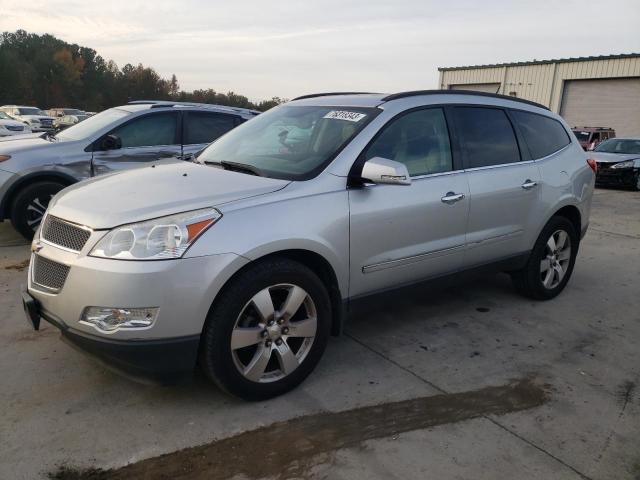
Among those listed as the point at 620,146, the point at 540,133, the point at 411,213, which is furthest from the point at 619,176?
the point at 411,213

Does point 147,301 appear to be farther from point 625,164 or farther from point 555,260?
point 625,164

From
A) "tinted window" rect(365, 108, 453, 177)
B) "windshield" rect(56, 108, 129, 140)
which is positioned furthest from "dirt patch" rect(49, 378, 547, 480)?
"windshield" rect(56, 108, 129, 140)

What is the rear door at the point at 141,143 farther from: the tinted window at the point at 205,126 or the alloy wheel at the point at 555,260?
the alloy wheel at the point at 555,260

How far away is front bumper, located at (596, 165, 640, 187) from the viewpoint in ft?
47.6

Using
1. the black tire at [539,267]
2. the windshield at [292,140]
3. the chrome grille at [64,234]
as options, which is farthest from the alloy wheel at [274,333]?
the black tire at [539,267]

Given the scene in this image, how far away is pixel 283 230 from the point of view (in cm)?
288

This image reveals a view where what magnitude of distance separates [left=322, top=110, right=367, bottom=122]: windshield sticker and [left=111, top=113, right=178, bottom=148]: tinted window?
3606 mm

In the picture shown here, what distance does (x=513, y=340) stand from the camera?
4.03 meters

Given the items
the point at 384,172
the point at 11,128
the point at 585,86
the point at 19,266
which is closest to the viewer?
the point at 384,172

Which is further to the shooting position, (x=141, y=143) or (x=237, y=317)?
(x=141, y=143)

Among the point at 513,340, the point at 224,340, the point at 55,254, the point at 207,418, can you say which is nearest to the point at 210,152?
the point at 55,254

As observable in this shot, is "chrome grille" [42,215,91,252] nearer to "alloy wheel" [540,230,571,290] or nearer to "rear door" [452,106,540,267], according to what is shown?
"rear door" [452,106,540,267]

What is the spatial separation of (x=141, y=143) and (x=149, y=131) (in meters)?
0.19

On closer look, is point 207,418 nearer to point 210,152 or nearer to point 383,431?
point 383,431
